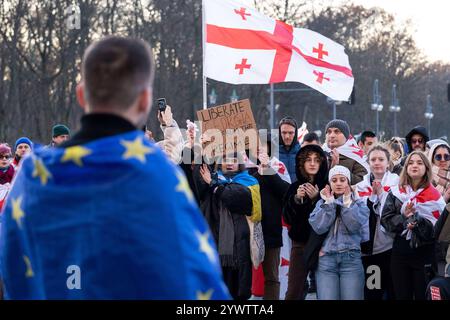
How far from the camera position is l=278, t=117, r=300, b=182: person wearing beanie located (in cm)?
1149

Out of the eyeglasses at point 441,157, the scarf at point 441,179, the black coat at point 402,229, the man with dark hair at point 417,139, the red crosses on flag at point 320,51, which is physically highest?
the red crosses on flag at point 320,51

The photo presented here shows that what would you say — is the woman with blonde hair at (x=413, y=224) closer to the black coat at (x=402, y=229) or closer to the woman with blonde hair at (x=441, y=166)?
the black coat at (x=402, y=229)

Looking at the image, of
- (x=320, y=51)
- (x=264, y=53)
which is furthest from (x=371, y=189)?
(x=320, y=51)

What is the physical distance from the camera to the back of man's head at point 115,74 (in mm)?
3271

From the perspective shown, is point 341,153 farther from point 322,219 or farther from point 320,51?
point 320,51

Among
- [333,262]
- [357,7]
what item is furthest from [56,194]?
[357,7]

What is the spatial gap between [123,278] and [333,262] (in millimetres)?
6296

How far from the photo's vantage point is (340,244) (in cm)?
934

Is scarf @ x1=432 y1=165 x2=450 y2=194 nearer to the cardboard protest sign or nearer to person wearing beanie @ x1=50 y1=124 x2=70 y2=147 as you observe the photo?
the cardboard protest sign

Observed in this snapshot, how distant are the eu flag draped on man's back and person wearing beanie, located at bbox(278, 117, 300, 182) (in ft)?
26.8

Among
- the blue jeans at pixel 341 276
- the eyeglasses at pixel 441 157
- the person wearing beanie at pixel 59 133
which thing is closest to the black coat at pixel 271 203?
the blue jeans at pixel 341 276

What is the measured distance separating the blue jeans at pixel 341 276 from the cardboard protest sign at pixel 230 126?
1.47 m
